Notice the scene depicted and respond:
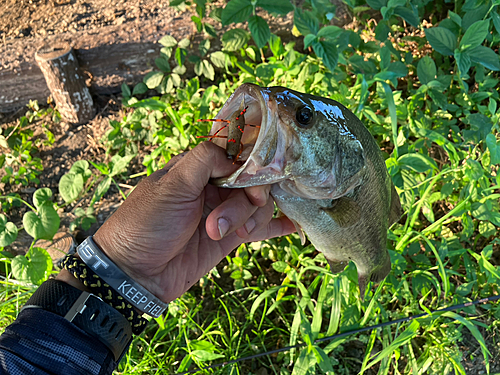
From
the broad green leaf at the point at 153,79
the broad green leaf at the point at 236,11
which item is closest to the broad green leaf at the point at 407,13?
the broad green leaf at the point at 236,11

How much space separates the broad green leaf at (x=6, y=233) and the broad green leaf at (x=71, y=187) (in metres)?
0.40

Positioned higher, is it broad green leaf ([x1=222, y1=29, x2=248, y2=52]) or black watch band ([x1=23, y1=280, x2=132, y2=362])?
broad green leaf ([x1=222, y1=29, x2=248, y2=52])

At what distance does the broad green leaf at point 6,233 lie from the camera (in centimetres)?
249

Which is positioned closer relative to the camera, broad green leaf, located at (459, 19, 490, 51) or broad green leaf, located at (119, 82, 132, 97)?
broad green leaf, located at (459, 19, 490, 51)

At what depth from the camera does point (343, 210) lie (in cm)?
182

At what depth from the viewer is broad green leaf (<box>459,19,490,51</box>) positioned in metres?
2.22

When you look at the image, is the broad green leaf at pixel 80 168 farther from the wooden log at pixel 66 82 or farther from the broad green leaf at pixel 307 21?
the broad green leaf at pixel 307 21

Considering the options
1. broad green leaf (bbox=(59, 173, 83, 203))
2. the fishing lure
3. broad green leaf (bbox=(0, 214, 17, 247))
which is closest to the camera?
the fishing lure

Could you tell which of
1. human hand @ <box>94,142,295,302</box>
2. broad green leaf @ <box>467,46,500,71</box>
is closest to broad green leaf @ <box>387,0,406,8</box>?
broad green leaf @ <box>467,46,500,71</box>

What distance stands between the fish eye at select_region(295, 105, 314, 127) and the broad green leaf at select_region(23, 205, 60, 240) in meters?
1.98

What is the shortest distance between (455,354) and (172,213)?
7.76 ft

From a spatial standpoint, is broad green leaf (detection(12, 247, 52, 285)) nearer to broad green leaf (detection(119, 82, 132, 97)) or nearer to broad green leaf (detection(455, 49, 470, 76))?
broad green leaf (detection(119, 82, 132, 97))

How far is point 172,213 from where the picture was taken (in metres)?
1.69

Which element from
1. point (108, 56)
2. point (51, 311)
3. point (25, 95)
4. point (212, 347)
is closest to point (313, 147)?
point (51, 311)
